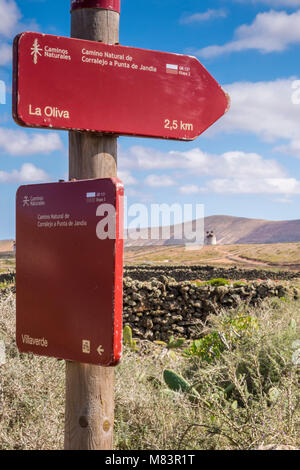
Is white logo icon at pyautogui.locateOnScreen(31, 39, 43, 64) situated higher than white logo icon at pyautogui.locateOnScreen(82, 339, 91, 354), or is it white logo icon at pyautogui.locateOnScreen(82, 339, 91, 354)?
white logo icon at pyautogui.locateOnScreen(31, 39, 43, 64)

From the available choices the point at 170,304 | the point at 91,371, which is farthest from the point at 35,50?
the point at 170,304

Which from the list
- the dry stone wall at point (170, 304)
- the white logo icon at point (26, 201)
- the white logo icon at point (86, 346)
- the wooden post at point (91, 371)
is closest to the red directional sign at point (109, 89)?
the wooden post at point (91, 371)

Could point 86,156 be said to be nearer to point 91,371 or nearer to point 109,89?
point 109,89

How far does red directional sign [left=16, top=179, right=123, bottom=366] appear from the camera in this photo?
2.37 meters

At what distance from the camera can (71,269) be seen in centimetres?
247

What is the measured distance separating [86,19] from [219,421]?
8.83 feet

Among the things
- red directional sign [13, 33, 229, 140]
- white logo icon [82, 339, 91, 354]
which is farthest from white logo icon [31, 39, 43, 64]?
white logo icon [82, 339, 91, 354]

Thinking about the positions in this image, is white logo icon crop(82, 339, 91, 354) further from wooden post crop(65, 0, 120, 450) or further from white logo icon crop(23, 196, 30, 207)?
white logo icon crop(23, 196, 30, 207)

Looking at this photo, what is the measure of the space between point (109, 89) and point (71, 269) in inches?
39.8

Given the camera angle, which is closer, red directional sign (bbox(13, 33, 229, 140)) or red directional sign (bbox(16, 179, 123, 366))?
red directional sign (bbox(16, 179, 123, 366))

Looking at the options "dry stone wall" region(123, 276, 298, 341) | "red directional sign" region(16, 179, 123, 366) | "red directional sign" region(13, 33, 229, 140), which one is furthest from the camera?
"dry stone wall" region(123, 276, 298, 341)
